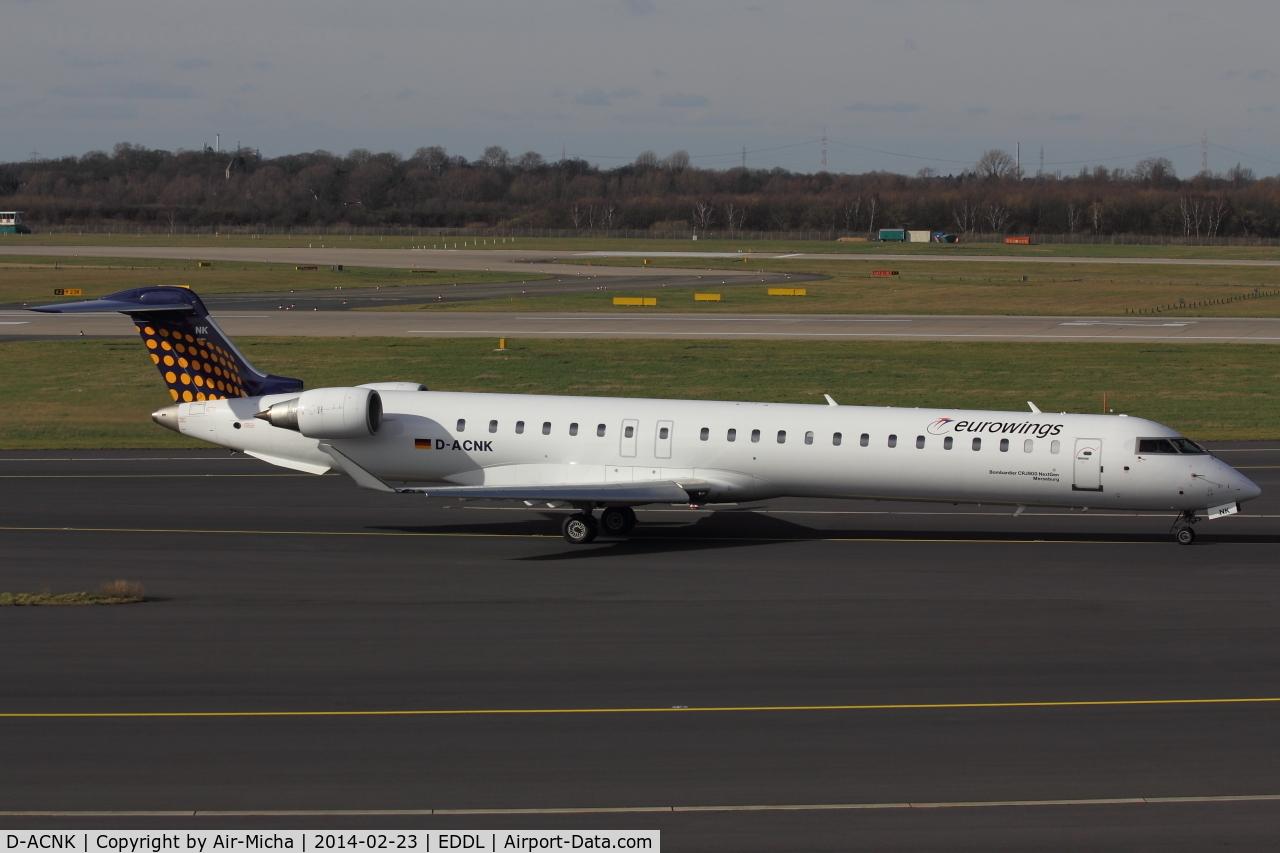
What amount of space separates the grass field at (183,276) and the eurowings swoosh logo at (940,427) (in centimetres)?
6872

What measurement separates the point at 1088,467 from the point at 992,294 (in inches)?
2610

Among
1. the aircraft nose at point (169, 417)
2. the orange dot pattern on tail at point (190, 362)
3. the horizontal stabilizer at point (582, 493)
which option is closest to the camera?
the horizontal stabilizer at point (582, 493)

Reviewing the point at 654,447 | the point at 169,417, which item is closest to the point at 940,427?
the point at 654,447

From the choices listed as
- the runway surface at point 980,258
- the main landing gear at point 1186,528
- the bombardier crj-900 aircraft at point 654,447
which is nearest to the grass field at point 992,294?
the runway surface at point 980,258

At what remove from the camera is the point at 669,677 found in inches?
697

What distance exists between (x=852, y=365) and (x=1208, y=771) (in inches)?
1587

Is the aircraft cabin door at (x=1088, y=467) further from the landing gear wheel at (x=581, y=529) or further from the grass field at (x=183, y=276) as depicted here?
the grass field at (x=183, y=276)

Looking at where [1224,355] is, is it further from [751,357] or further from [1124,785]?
[1124,785]

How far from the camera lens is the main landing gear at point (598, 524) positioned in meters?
26.6

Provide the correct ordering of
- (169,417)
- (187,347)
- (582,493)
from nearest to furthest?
(582,493)
(187,347)
(169,417)

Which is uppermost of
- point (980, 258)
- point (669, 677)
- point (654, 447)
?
point (980, 258)

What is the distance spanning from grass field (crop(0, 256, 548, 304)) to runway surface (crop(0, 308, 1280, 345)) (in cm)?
1580

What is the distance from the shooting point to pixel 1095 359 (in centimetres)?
5597

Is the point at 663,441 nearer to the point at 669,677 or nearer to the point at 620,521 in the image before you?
the point at 620,521
